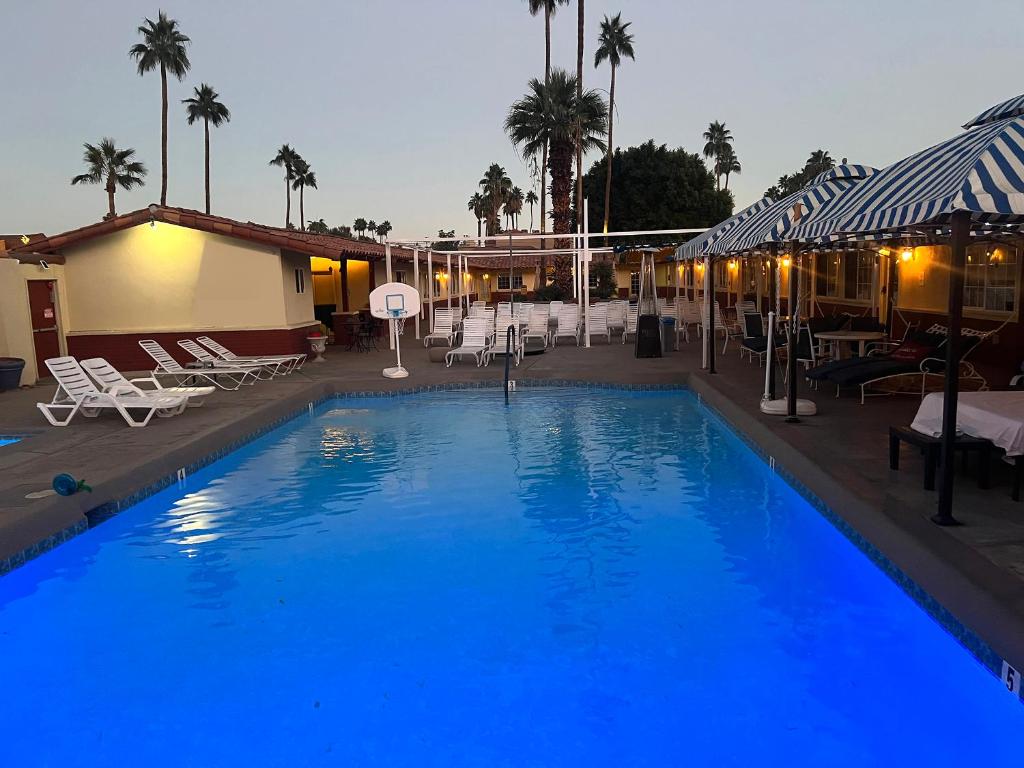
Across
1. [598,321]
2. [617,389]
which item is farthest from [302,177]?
[617,389]

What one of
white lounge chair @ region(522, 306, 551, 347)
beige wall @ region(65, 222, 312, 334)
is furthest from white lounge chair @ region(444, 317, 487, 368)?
beige wall @ region(65, 222, 312, 334)

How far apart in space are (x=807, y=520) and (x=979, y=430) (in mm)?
1363

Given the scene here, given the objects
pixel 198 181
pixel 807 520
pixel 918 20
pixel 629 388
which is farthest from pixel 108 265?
pixel 198 181

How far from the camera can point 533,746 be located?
341 centimetres

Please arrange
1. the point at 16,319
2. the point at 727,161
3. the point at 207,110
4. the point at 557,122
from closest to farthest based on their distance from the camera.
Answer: the point at 16,319
the point at 557,122
the point at 207,110
the point at 727,161

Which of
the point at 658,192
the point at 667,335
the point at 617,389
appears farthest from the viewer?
the point at 658,192

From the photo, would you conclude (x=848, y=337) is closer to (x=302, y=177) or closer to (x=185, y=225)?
(x=185, y=225)

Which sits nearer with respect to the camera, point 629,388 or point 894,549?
point 894,549

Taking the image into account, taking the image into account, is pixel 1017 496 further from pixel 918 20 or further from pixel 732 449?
pixel 918 20

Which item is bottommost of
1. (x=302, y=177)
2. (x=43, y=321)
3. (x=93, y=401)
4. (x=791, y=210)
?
(x=93, y=401)

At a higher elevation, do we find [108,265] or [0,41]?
[0,41]

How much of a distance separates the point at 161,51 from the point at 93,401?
1362 inches

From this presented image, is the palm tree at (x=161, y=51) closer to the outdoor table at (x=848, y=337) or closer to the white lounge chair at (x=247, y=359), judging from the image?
the white lounge chair at (x=247, y=359)

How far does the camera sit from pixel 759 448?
25.8ft
